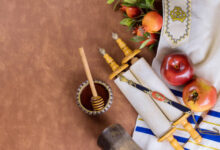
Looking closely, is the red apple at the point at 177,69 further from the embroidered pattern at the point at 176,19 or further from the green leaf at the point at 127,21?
the green leaf at the point at 127,21

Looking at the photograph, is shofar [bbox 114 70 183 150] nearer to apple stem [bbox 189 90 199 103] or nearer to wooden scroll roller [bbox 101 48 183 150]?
wooden scroll roller [bbox 101 48 183 150]

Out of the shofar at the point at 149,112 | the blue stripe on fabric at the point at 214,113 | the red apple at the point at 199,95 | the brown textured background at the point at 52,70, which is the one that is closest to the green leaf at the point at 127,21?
the brown textured background at the point at 52,70

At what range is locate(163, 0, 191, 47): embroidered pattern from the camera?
70 cm

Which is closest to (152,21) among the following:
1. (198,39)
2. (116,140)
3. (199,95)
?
(198,39)

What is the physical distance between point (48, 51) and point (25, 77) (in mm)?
120

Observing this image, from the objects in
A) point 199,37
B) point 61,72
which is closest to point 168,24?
point 199,37

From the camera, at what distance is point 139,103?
0.73 metres

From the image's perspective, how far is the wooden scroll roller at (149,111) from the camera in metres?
0.70

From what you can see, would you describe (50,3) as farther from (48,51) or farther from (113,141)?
(113,141)

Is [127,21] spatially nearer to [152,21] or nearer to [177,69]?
[152,21]

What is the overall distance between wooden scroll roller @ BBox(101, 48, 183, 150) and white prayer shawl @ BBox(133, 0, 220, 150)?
0.22 ft

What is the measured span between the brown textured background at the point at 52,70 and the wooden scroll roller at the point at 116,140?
0.09 metres

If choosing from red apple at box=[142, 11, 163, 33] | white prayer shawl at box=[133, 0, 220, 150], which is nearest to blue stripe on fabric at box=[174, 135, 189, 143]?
white prayer shawl at box=[133, 0, 220, 150]

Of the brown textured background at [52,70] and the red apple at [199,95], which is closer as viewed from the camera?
the red apple at [199,95]
